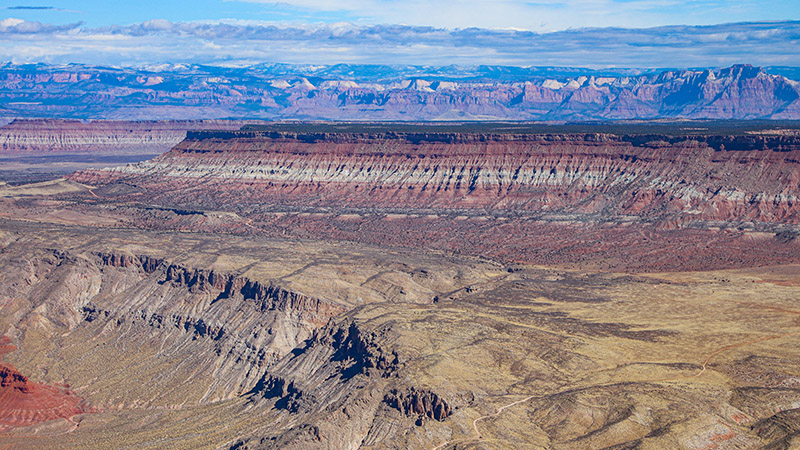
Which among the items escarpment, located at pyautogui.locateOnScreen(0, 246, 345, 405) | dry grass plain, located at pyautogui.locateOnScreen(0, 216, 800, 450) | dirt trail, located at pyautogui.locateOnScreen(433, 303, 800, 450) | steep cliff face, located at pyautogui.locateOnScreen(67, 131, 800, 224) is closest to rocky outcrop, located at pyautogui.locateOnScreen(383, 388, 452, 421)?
dry grass plain, located at pyautogui.locateOnScreen(0, 216, 800, 450)

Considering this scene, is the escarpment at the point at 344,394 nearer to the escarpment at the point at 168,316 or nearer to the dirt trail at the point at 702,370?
the dirt trail at the point at 702,370

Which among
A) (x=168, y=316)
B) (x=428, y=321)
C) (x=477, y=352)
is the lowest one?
(x=168, y=316)

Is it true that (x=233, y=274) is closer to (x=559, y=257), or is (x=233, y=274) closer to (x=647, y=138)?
(x=559, y=257)

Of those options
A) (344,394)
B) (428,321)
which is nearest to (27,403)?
(344,394)

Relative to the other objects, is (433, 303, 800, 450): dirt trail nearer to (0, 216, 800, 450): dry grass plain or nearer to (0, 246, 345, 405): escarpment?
(0, 216, 800, 450): dry grass plain

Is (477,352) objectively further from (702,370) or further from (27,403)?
(27,403)

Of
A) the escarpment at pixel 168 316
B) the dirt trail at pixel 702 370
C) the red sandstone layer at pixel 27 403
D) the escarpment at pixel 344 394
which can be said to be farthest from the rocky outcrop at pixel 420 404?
the red sandstone layer at pixel 27 403
